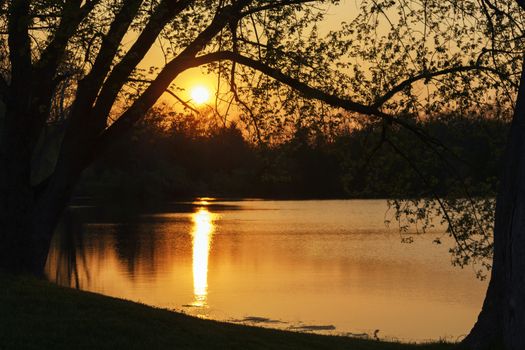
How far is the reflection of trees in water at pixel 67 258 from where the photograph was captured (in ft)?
108

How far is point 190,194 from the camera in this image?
106 m

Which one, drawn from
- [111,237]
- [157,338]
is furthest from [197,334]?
[111,237]

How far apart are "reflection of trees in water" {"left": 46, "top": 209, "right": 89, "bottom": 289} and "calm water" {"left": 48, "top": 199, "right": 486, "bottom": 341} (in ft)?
0.19

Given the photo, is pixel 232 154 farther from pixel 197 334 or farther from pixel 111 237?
pixel 197 334

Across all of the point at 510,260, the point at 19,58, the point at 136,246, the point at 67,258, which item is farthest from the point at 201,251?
the point at 510,260

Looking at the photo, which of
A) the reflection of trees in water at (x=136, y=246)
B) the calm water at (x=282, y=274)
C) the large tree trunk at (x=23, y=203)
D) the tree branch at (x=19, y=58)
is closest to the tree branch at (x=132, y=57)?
the large tree trunk at (x=23, y=203)

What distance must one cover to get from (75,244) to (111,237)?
445 cm

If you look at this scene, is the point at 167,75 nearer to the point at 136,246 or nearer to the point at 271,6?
the point at 271,6

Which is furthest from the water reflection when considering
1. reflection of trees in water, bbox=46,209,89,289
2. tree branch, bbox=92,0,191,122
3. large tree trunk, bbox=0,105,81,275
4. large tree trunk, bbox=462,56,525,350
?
large tree trunk, bbox=462,56,525,350

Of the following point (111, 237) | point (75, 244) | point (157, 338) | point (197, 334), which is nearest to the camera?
point (157, 338)

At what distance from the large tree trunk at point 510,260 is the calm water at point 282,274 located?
10.4m

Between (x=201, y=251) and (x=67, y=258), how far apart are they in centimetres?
771

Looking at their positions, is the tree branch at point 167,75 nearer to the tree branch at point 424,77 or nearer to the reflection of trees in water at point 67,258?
the tree branch at point 424,77

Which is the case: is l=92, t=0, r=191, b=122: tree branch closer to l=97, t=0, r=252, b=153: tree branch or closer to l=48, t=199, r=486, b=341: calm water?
l=97, t=0, r=252, b=153: tree branch
